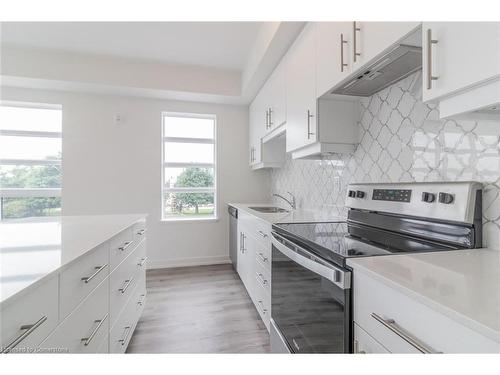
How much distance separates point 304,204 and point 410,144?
51.8 inches

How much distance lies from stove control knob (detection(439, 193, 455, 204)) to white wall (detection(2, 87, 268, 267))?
2.86m

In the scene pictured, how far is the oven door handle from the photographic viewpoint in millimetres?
823

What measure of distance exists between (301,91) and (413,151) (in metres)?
0.88

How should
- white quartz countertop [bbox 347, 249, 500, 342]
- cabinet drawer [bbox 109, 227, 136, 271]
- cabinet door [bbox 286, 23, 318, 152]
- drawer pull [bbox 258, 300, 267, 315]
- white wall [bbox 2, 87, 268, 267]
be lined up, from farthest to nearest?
white wall [bbox 2, 87, 268, 267], drawer pull [bbox 258, 300, 267, 315], cabinet door [bbox 286, 23, 318, 152], cabinet drawer [bbox 109, 227, 136, 271], white quartz countertop [bbox 347, 249, 500, 342]

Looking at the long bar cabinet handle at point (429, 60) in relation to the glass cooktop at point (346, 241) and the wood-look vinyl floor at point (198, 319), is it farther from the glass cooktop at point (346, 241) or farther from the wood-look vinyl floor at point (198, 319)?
the wood-look vinyl floor at point (198, 319)

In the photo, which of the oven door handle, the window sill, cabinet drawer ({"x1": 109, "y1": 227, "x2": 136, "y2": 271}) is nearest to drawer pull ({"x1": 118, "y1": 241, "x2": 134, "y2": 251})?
cabinet drawer ({"x1": 109, "y1": 227, "x2": 136, "y2": 271})

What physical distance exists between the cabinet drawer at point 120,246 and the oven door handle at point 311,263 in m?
0.91

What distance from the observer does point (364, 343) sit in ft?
A: 2.47

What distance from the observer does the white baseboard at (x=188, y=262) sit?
343cm

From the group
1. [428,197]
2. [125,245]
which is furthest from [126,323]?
[428,197]

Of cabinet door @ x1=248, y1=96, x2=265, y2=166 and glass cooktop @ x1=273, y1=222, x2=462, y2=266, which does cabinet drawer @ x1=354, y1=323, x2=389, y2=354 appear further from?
cabinet door @ x1=248, y1=96, x2=265, y2=166

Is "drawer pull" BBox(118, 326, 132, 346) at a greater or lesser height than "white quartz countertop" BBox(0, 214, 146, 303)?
lesser

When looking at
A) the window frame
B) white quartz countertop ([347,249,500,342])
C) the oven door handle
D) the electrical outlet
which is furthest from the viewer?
the window frame

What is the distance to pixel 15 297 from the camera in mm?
592
